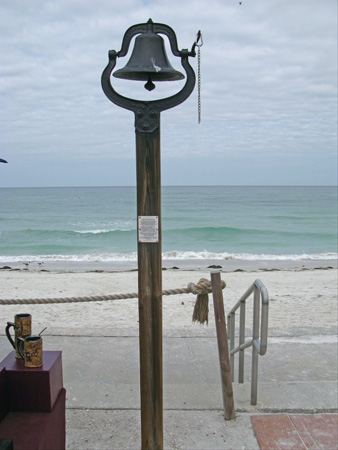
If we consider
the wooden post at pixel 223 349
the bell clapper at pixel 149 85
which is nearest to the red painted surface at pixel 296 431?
the wooden post at pixel 223 349

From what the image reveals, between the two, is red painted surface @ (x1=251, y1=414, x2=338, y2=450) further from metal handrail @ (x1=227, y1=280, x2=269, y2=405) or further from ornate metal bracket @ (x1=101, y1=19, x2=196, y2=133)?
ornate metal bracket @ (x1=101, y1=19, x2=196, y2=133)

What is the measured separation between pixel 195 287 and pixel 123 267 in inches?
559

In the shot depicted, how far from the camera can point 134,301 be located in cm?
889

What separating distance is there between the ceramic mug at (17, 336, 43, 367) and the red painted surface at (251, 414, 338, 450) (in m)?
1.59

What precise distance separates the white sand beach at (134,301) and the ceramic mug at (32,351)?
299 cm

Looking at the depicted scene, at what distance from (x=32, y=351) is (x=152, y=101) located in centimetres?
151

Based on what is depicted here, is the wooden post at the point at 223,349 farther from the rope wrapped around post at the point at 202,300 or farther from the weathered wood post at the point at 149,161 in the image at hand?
the weathered wood post at the point at 149,161

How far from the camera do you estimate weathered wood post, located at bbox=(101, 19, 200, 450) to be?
2.56 metres

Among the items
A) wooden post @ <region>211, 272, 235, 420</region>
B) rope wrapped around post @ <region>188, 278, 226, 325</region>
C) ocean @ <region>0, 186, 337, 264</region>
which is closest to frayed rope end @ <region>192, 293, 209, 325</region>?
rope wrapped around post @ <region>188, 278, 226, 325</region>

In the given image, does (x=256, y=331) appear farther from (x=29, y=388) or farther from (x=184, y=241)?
(x=184, y=241)

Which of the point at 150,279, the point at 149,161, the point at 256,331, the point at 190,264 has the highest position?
the point at 149,161

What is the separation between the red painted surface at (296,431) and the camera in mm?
3070

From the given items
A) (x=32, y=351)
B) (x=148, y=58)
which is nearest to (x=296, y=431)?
(x=32, y=351)

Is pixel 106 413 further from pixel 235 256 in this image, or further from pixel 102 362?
pixel 235 256
